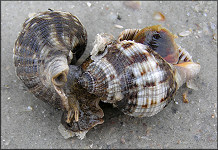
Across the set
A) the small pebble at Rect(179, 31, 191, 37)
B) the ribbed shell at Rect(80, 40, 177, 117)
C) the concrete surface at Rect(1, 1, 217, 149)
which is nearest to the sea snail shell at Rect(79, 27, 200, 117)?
the ribbed shell at Rect(80, 40, 177, 117)

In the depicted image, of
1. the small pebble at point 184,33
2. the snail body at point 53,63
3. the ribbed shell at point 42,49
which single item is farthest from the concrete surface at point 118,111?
the ribbed shell at point 42,49

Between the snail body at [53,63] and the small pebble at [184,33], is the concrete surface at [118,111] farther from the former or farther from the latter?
the snail body at [53,63]

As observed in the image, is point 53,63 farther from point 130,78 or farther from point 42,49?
point 130,78

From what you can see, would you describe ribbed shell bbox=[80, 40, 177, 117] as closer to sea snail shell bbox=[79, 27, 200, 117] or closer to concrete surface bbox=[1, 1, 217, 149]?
sea snail shell bbox=[79, 27, 200, 117]

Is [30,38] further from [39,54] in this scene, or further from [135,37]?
[135,37]

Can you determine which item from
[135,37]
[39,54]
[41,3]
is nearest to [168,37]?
[135,37]

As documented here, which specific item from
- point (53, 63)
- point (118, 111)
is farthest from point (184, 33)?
point (53, 63)
